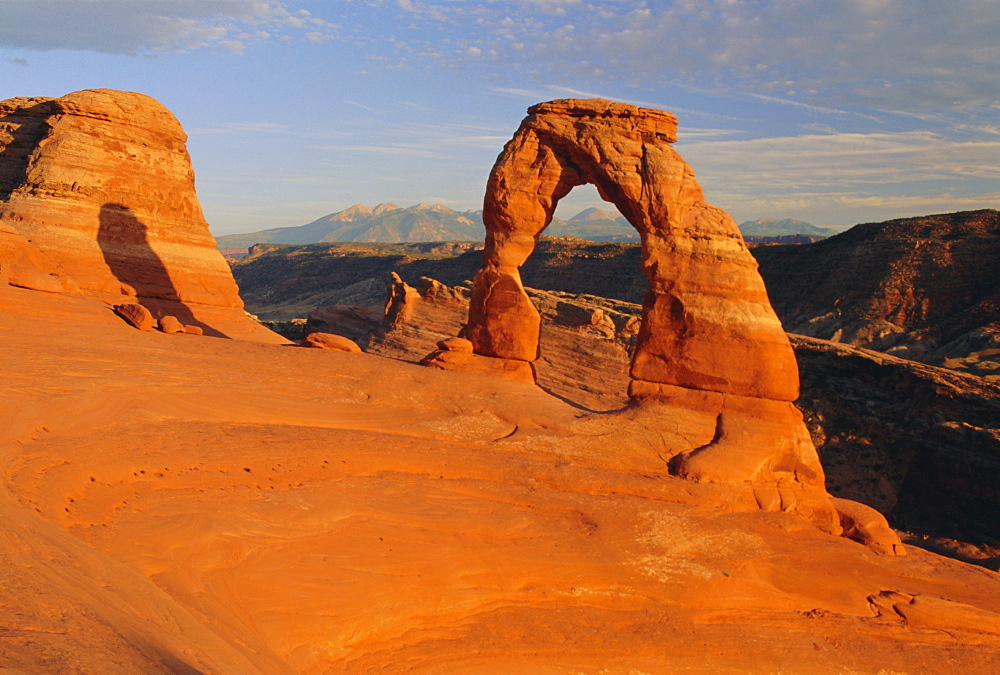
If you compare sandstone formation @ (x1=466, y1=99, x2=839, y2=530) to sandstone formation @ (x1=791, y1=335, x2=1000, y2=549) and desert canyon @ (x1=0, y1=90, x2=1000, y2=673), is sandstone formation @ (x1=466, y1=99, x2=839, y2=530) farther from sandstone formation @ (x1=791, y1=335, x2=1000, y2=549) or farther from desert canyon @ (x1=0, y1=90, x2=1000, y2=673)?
sandstone formation @ (x1=791, y1=335, x2=1000, y2=549)

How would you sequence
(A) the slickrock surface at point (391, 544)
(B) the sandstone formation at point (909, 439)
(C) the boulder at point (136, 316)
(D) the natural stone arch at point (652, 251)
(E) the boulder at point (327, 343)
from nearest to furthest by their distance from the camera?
(A) the slickrock surface at point (391, 544)
(D) the natural stone arch at point (652, 251)
(C) the boulder at point (136, 316)
(E) the boulder at point (327, 343)
(B) the sandstone formation at point (909, 439)

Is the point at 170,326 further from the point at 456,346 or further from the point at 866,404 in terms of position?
the point at 866,404

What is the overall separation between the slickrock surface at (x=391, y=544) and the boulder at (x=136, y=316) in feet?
9.19

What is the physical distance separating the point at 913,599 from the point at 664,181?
23.0 feet

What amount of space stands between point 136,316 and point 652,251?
33.5 ft

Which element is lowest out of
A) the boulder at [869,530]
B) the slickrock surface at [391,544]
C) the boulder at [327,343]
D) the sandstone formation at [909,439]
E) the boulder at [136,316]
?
the sandstone formation at [909,439]

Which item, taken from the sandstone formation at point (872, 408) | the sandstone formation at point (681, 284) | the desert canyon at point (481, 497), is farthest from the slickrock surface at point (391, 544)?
the sandstone formation at point (872, 408)

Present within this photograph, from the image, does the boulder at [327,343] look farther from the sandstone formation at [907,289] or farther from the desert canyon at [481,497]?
the sandstone formation at [907,289]

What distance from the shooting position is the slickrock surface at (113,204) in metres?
17.7

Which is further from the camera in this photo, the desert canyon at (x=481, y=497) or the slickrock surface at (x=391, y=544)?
the desert canyon at (x=481, y=497)

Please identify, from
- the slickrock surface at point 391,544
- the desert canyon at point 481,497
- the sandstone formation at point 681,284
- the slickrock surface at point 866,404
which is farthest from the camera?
the slickrock surface at point 866,404

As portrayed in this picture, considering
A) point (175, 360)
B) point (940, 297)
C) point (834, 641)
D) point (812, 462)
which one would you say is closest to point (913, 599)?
point (834, 641)

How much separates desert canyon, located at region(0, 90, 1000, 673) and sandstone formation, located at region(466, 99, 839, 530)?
43mm

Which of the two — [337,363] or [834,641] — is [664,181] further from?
[834,641]
